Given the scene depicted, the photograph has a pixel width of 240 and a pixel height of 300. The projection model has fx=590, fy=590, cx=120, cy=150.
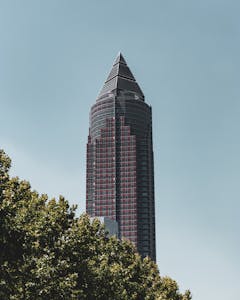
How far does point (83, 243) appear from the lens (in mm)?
36031

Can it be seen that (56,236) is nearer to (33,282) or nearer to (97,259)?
(33,282)

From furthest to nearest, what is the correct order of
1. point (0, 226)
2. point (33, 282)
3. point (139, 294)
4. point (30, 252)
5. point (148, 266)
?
point (148, 266), point (139, 294), point (33, 282), point (30, 252), point (0, 226)

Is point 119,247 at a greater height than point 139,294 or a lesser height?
greater

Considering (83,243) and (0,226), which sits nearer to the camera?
(0,226)

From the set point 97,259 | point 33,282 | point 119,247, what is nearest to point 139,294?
point 119,247

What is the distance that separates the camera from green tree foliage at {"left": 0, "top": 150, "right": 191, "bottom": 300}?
95.6 feet

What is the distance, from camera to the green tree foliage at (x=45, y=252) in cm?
2912

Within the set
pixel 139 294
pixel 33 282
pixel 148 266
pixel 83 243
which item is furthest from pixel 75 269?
pixel 148 266

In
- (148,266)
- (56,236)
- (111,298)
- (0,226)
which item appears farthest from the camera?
(148,266)

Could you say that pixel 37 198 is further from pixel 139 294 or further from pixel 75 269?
pixel 139 294

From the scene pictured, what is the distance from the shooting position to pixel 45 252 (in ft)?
114

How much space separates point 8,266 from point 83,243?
24.5ft

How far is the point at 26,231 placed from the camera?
31656 mm

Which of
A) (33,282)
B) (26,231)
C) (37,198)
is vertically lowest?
(33,282)
